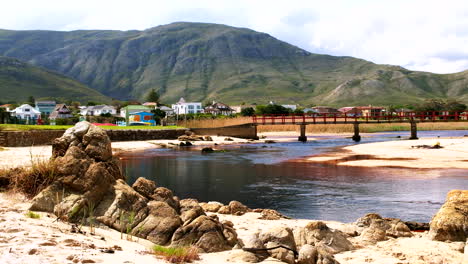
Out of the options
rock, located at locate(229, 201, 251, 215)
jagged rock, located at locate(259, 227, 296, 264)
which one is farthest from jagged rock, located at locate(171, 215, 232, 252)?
rock, located at locate(229, 201, 251, 215)

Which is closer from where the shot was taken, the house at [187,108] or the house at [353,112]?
the house at [353,112]

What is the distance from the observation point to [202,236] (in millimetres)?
9086

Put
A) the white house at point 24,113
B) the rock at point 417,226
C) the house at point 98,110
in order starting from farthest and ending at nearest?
1. the house at point 98,110
2. the white house at point 24,113
3. the rock at point 417,226

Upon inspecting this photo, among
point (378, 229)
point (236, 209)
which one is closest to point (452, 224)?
point (378, 229)

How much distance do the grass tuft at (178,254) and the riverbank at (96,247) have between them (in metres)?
0.16

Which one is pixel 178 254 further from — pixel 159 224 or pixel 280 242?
pixel 280 242

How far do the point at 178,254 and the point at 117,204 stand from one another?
2.63 m

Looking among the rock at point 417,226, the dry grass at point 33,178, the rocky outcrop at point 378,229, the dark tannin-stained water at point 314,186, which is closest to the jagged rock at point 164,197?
the dry grass at point 33,178

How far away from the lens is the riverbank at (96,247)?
22.6ft

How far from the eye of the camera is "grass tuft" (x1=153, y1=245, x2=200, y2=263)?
24.6ft

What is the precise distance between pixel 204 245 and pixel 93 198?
9.20 feet

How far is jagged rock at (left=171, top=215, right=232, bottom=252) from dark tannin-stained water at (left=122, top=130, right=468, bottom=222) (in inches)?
255

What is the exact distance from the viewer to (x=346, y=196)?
1905 cm

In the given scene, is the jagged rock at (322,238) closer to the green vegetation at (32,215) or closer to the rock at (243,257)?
the rock at (243,257)
